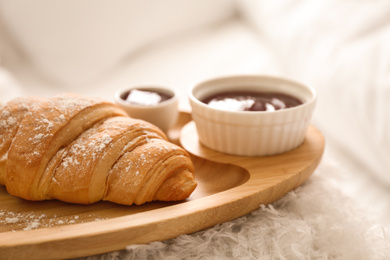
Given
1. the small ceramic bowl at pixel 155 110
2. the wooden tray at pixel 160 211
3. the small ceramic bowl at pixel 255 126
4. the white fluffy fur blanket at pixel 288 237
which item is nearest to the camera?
the wooden tray at pixel 160 211

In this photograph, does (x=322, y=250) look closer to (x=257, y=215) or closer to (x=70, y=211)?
(x=257, y=215)

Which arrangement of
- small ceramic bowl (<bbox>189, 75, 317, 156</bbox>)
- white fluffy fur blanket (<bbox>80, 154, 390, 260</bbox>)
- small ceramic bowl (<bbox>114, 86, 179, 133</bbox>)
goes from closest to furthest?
white fluffy fur blanket (<bbox>80, 154, 390, 260</bbox>) < small ceramic bowl (<bbox>189, 75, 317, 156</bbox>) < small ceramic bowl (<bbox>114, 86, 179, 133</bbox>)

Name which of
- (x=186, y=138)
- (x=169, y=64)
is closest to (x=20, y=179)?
(x=186, y=138)

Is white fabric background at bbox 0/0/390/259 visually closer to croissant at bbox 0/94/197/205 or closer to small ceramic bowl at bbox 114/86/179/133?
croissant at bbox 0/94/197/205

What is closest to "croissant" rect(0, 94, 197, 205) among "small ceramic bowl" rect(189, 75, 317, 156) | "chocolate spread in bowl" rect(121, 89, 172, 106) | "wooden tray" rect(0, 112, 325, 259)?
"wooden tray" rect(0, 112, 325, 259)

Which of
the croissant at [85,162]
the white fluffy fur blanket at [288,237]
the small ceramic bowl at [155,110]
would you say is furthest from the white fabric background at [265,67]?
the small ceramic bowl at [155,110]

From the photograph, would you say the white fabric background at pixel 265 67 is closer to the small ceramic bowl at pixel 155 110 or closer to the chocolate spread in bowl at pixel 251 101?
the chocolate spread in bowl at pixel 251 101
